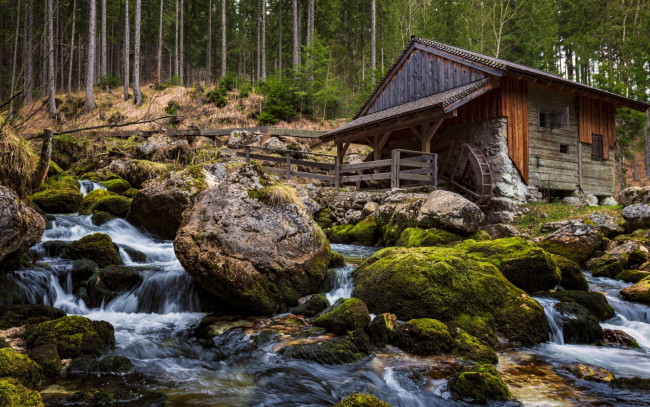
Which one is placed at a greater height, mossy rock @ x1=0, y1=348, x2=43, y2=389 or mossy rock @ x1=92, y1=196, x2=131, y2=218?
mossy rock @ x1=92, y1=196, x2=131, y2=218

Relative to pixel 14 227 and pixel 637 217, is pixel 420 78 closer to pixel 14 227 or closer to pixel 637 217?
pixel 637 217

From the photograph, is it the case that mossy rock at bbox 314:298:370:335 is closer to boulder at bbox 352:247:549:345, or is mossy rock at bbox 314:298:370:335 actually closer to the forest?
boulder at bbox 352:247:549:345

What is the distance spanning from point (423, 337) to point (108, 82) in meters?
36.5

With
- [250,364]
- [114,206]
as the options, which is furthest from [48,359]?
[114,206]

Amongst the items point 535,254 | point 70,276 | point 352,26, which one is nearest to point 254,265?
point 70,276

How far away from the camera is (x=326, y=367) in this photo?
14.0 ft

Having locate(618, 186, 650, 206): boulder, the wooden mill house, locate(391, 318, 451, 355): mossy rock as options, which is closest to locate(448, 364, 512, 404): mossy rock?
locate(391, 318, 451, 355): mossy rock

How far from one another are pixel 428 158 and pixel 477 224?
4464mm

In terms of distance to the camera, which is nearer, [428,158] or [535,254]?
[535,254]

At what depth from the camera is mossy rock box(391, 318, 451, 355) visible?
454cm

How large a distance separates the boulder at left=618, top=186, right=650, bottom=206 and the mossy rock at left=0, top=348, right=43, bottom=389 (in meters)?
14.7

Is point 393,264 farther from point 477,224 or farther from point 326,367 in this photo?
point 477,224

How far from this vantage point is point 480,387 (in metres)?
3.63

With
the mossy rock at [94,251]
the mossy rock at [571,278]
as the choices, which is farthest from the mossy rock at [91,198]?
the mossy rock at [571,278]
